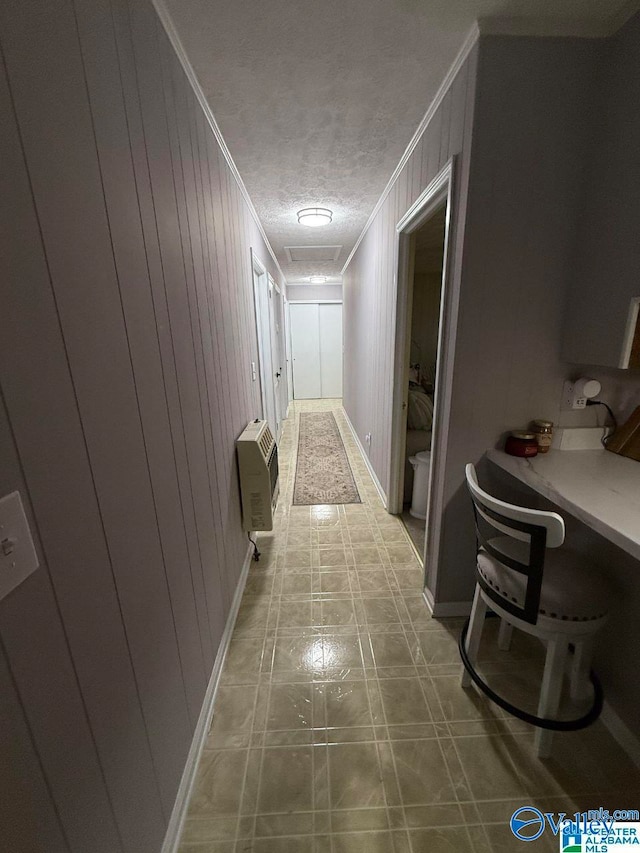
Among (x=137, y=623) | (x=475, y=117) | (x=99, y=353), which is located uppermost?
(x=475, y=117)

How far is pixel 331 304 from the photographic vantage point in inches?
273

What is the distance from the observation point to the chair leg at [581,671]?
1245 mm

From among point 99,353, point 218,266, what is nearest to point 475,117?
point 218,266

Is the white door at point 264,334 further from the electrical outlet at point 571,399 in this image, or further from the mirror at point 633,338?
the mirror at point 633,338

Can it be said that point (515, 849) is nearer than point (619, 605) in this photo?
Yes

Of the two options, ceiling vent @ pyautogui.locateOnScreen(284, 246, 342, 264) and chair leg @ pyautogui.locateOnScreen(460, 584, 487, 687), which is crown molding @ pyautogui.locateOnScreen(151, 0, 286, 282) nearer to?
ceiling vent @ pyautogui.locateOnScreen(284, 246, 342, 264)

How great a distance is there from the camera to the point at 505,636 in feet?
5.03

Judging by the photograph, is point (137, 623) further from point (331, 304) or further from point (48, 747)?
point (331, 304)

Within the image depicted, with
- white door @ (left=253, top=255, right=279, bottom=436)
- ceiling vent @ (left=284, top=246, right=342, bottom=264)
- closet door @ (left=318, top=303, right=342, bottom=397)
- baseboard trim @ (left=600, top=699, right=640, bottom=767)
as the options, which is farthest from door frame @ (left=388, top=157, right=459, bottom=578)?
closet door @ (left=318, top=303, right=342, bottom=397)

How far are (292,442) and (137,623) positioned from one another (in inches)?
147

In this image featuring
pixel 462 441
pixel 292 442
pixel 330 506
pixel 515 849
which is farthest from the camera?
pixel 292 442

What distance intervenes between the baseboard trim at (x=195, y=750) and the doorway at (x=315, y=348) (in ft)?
19.2

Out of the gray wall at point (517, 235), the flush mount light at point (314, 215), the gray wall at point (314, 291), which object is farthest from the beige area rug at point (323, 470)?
the gray wall at point (314, 291)

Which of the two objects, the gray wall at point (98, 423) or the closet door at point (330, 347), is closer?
the gray wall at point (98, 423)
